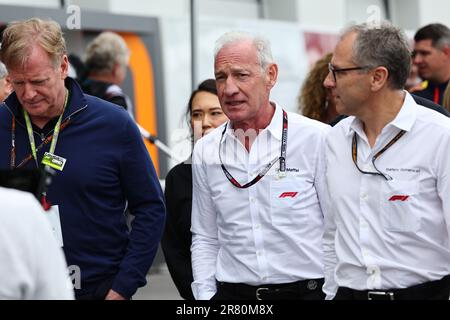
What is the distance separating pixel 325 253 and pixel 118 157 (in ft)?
3.21

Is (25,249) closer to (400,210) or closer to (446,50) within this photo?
(400,210)

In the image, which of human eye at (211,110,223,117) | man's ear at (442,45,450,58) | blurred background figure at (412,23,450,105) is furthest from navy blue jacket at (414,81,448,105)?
human eye at (211,110,223,117)

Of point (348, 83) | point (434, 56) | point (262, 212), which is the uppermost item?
point (348, 83)

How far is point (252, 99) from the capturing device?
493 centimetres

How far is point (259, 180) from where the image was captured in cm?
483

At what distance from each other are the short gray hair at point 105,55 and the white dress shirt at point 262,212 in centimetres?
403

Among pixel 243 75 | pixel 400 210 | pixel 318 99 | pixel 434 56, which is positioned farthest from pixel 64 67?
pixel 434 56

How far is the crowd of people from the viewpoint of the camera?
13.6 feet

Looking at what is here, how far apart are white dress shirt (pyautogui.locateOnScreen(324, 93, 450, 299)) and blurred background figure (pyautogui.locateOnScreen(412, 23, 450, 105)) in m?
4.54

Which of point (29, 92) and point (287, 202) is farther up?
point (29, 92)

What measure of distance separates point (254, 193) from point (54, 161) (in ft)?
2.92

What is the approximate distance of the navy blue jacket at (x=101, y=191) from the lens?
4594 millimetres
